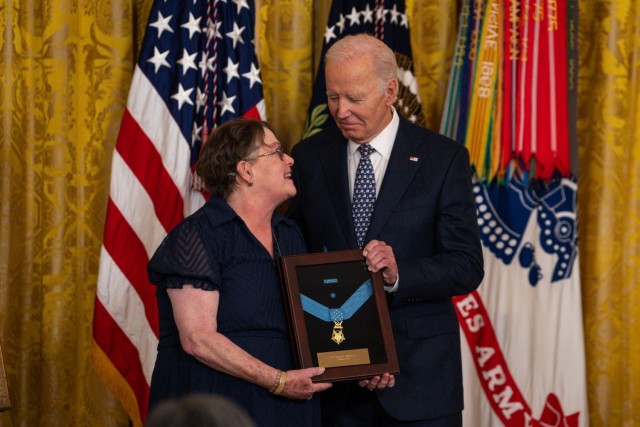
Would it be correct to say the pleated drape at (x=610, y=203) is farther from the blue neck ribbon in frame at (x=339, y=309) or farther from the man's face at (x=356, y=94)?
the blue neck ribbon in frame at (x=339, y=309)

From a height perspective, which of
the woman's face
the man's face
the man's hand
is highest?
the man's face

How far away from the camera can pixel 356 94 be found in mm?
3242

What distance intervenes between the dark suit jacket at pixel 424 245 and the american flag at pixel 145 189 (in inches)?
42.8

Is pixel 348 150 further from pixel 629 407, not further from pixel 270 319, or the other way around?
pixel 629 407

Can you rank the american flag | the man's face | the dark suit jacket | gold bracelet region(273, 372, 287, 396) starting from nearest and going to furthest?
gold bracelet region(273, 372, 287, 396), the dark suit jacket, the man's face, the american flag

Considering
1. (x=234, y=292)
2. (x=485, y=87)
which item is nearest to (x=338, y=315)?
(x=234, y=292)

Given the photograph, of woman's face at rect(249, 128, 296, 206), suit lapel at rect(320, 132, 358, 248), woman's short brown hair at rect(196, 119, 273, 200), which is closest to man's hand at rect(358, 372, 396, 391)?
suit lapel at rect(320, 132, 358, 248)

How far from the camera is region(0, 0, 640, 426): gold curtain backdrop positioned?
450 cm

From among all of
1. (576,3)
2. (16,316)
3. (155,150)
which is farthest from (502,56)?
(16,316)

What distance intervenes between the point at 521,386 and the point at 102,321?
195 cm

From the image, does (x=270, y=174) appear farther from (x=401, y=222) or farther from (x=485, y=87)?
(x=485, y=87)

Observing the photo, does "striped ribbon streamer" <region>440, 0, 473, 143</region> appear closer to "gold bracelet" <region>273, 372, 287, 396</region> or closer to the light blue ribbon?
the light blue ribbon

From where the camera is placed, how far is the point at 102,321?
13.7 feet

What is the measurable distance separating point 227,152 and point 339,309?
0.61 metres
